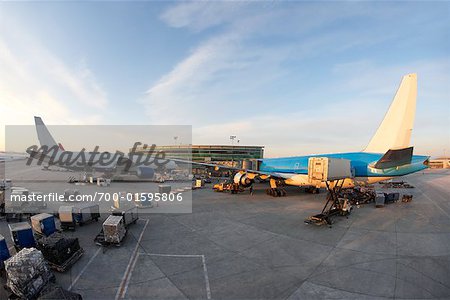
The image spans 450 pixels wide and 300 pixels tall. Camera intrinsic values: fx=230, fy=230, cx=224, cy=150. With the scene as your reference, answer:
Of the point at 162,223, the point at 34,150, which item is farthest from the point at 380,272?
the point at 34,150

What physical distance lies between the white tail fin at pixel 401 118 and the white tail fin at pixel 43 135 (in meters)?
63.1

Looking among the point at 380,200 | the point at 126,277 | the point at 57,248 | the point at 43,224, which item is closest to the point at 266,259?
the point at 126,277

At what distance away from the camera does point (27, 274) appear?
27.6 ft

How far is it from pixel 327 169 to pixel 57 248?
744 inches

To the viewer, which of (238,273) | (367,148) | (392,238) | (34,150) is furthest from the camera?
(34,150)

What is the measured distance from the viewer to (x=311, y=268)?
10859mm

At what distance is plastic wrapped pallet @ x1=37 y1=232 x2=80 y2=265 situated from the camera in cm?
1060

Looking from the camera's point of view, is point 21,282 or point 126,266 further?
point 126,266

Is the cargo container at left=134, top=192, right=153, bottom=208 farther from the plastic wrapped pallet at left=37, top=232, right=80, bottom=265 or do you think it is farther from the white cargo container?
the white cargo container

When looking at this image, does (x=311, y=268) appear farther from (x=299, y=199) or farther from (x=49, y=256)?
(x=299, y=199)

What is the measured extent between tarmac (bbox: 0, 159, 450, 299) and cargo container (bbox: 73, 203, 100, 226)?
57cm

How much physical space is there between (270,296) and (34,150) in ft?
182

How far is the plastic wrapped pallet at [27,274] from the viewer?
8258 millimetres

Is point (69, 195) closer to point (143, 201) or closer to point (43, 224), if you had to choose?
point (143, 201)
